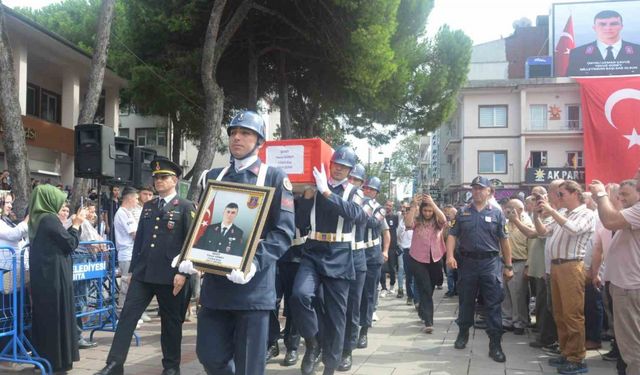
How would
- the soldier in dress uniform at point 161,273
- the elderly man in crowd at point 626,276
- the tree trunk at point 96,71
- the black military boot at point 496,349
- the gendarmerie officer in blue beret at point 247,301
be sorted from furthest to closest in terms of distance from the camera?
the tree trunk at point 96,71, the black military boot at point 496,349, the soldier in dress uniform at point 161,273, the elderly man in crowd at point 626,276, the gendarmerie officer in blue beret at point 247,301

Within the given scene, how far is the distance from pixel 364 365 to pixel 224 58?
1128cm

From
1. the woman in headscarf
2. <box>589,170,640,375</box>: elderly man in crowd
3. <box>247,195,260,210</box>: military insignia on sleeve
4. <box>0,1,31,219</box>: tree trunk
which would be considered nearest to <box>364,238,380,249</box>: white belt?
<box>589,170,640,375</box>: elderly man in crowd

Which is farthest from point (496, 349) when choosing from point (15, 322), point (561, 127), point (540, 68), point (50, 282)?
point (540, 68)

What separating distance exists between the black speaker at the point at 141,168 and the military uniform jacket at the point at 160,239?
208 inches

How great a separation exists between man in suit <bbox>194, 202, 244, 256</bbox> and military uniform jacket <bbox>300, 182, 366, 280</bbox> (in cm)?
189

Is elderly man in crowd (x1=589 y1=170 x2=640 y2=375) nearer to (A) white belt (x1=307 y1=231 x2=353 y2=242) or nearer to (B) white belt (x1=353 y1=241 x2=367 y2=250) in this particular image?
(A) white belt (x1=307 y1=231 x2=353 y2=242)

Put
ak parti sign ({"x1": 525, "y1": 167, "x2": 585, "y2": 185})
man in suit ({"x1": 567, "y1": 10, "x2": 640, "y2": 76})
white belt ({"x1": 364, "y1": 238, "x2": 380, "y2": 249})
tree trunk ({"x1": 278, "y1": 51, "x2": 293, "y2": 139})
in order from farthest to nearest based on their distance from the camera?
1. man in suit ({"x1": 567, "y1": 10, "x2": 640, "y2": 76})
2. ak parti sign ({"x1": 525, "y1": 167, "x2": 585, "y2": 185})
3. tree trunk ({"x1": 278, "y1": 51, "x2": 293, "y2": 139})
4. white belt ({"x1": 364, "y1": 238, "x2": 380, "y2": 249})

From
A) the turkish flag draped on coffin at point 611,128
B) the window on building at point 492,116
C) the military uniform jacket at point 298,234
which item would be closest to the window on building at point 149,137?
the window on building at point 492,116

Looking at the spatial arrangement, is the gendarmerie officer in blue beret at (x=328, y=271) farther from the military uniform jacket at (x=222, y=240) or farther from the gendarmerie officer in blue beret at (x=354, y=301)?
the military uniform jacket at (x=222, y=240)

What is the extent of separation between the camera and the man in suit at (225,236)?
3.30 meters

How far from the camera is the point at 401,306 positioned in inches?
428

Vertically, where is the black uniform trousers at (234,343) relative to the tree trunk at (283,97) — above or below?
below

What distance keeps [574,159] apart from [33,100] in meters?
33.2

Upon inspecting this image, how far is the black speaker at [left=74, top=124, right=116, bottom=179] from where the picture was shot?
8203 mm
